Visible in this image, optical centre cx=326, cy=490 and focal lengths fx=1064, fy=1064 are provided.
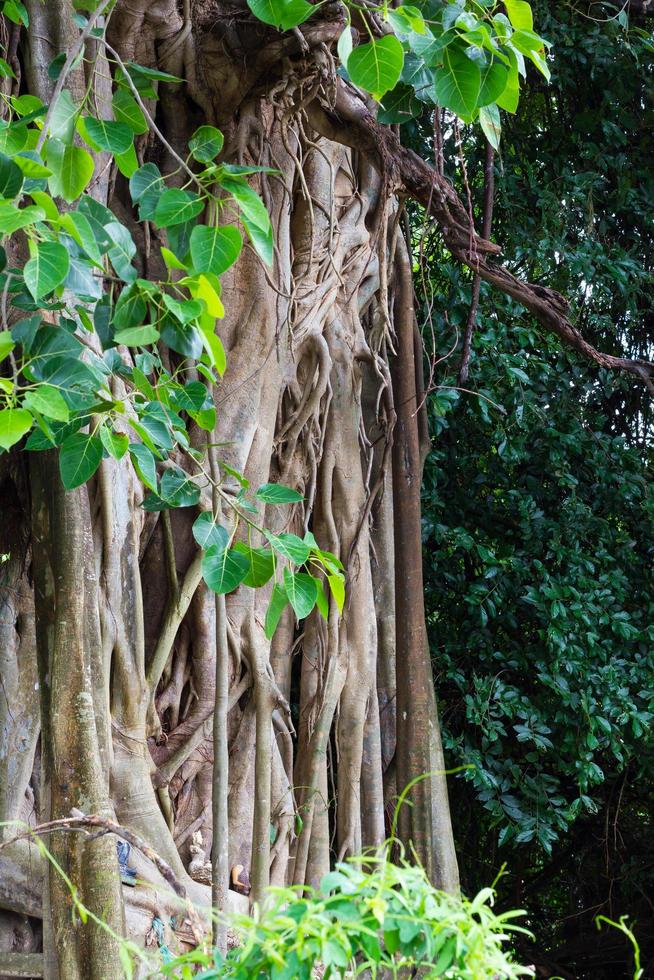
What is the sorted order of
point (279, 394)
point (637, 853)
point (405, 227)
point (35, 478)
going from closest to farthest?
point (35, 478) < point (279, 394) < point (405, 227) < point (637, 853)

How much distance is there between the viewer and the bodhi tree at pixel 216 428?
1.54m

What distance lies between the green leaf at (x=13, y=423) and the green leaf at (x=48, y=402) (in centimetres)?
3

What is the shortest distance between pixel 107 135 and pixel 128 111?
148 millimetres

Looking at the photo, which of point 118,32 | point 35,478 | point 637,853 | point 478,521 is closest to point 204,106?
point 118,32

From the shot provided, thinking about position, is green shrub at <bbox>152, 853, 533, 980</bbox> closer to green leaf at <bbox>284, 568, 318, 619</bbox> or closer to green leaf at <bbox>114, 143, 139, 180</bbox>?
green leaf at <bbox>284, 568, 318, 619</bbox>

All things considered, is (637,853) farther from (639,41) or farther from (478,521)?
(639,41)

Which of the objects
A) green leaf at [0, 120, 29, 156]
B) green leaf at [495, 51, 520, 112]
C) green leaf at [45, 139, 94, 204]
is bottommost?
green leaf at [45, 139, 94, 204]

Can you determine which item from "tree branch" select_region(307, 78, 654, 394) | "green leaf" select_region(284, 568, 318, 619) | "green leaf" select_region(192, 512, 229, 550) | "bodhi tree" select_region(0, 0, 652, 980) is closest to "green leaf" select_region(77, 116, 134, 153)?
"bodhi tree" select_region(0, 0, 652, 980)

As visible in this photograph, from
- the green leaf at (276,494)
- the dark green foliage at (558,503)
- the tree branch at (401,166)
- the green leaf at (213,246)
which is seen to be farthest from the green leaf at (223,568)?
the dark green foliage at (558,503)

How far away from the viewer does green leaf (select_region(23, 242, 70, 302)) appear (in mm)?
1335

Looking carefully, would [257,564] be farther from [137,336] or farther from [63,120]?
[63,120]

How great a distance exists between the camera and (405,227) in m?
3.47

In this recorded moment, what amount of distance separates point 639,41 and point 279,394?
7.18 ft

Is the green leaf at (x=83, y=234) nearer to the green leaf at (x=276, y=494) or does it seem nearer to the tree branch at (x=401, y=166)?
the green leaf at (x=276, y=494)
